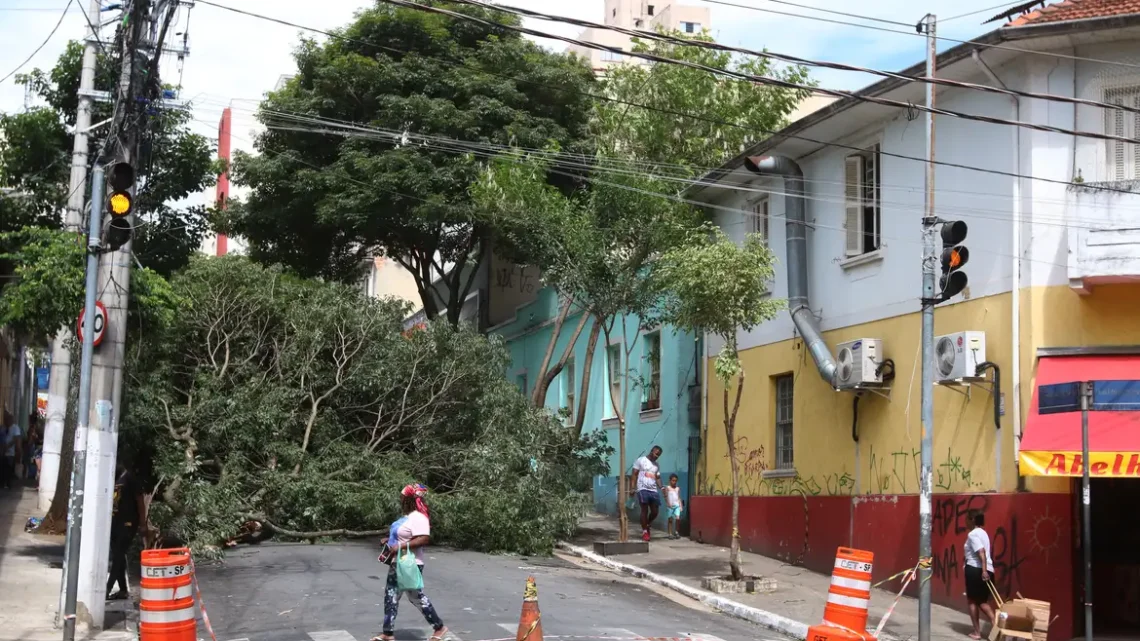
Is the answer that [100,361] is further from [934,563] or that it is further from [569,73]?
[569,73]

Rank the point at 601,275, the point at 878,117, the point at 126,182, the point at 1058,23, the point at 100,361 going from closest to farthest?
the point at 126,182, the point at 100,361, the point at 1058,23, the point at 878,117, the point at 601,275

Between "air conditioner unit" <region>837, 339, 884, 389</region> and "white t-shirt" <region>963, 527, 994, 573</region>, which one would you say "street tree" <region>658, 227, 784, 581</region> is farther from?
"white t-shirt" <region>963, 527, 994, 573</region>

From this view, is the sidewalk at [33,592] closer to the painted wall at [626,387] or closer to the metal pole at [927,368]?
the metal pole at [927,368]

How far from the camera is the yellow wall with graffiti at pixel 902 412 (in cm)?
1405

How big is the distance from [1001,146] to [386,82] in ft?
52.8

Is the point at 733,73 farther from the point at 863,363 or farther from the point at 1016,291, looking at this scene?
the point at 863,363

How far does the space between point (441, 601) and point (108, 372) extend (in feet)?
14.7

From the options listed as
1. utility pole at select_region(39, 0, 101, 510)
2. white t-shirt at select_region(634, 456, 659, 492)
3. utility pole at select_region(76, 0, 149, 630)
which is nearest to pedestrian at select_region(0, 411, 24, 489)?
utility pole at select_region(39, 0, 101, 510)

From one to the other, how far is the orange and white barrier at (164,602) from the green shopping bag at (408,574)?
2.17m

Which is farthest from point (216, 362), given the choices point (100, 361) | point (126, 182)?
point (126, 182)

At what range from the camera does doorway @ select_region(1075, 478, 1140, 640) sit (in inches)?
604

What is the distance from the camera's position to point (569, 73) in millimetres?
27750

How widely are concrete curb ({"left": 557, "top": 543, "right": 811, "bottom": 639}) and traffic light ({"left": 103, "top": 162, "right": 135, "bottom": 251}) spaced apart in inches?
327

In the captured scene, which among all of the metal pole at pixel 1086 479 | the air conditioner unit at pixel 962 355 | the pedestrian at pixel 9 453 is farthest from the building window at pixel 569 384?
the metal pole at pixel 1086 479
